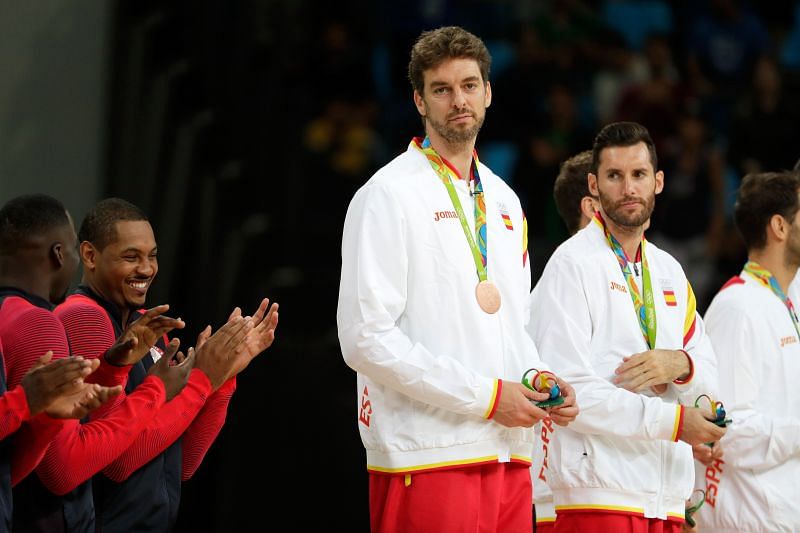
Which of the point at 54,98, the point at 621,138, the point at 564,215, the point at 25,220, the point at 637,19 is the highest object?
the point at 637,19

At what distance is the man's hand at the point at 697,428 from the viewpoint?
5.10 m

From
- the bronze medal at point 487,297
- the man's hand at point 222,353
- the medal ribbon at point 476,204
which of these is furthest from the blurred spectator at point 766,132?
the man's hand at point 222,353

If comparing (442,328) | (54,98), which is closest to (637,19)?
(54,98)

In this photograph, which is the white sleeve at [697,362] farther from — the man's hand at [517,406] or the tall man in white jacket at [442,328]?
the man's hand at [517,406]

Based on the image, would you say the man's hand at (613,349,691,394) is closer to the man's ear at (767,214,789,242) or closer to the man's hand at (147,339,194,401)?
the man's ear at (767,214,789,242)

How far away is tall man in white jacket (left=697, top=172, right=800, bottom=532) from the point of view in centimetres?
594

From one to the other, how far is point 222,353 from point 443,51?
141cm

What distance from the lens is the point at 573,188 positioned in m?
6.49

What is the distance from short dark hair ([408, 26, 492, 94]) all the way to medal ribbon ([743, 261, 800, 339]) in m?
2.05

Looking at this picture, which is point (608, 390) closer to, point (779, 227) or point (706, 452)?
point (706, 452)

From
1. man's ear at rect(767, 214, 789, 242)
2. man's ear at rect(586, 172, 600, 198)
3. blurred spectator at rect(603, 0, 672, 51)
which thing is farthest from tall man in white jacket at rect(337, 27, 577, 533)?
blurred spectator at rect(603, 0, 672, 51)

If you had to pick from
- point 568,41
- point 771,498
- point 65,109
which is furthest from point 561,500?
point 568,41

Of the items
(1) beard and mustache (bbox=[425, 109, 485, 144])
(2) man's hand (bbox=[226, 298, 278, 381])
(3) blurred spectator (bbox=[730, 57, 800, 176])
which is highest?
(3) blurred spectator (bbox=[730, 57, 800, 176])

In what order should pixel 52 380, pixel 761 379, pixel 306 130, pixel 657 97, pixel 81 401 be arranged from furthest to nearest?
1. pixel 306 130
2. pixel 657 97
3. pixel 761 379
4. pixel 81 401
5. pixel 52 380
